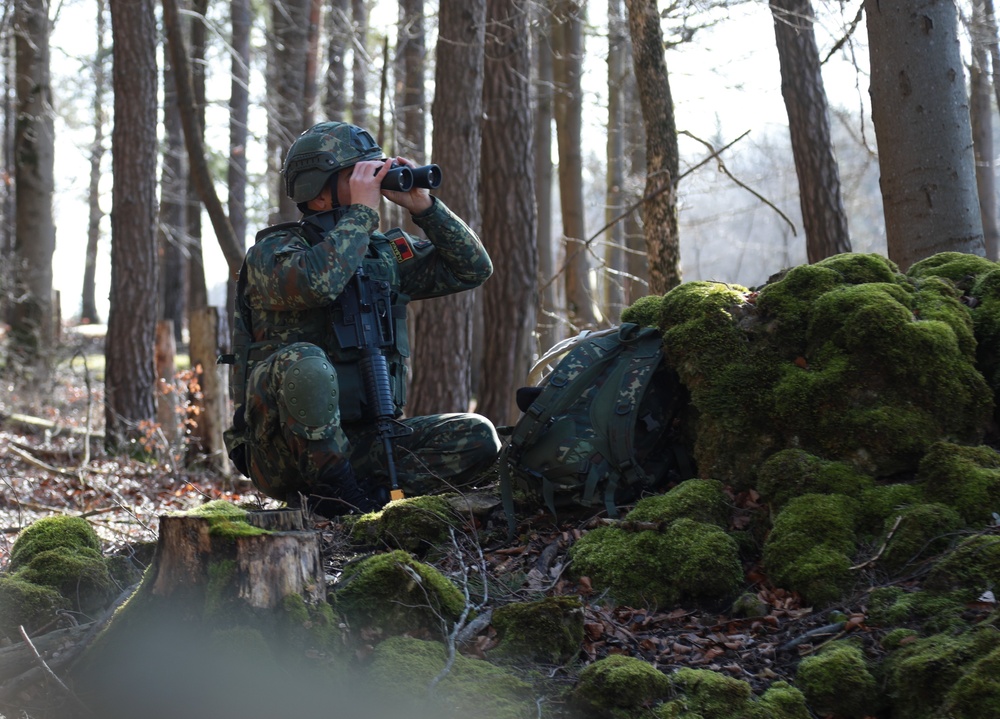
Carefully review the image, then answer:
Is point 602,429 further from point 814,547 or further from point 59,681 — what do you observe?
point 59,681

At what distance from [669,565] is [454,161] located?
505 centimetres

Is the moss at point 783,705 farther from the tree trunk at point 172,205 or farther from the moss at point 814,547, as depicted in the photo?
the tree trunk at point 172,205

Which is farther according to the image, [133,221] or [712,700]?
[133,221]

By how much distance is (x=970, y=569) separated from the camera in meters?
2.78

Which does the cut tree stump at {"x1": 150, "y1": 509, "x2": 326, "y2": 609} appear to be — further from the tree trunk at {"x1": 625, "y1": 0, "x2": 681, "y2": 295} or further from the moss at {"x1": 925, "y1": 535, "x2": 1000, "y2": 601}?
the tree trunk at {"x1": 625, "y1": 0, "x2": 681, "y2": 295}

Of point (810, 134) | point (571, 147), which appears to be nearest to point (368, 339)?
point (810, 134)

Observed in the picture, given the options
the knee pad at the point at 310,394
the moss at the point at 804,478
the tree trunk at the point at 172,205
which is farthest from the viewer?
the tree trunk at the point at 172,205

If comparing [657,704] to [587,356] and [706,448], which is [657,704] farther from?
[587,356]

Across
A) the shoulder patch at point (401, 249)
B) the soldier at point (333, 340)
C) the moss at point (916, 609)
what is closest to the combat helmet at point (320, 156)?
the soldier at point (333, 340)

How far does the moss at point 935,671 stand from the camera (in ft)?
7.86

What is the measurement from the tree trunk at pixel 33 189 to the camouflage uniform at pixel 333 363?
10208mm

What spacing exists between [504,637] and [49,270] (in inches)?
508

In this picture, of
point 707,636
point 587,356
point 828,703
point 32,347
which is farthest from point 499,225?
point 32,347

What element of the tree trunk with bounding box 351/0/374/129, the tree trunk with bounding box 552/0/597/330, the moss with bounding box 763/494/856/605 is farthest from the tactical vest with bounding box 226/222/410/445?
the tree trunk with bounding box 351/0/374/129
